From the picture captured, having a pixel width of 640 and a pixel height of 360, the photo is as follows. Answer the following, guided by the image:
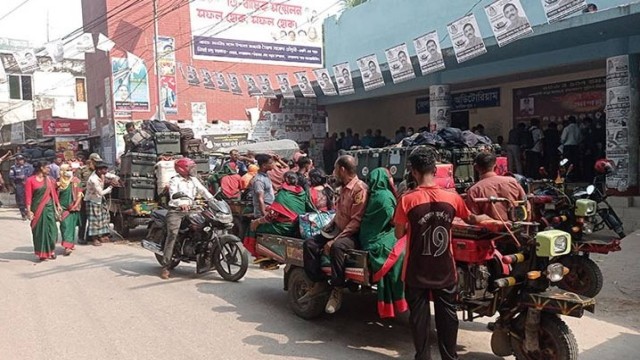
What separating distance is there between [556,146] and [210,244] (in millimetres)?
10737

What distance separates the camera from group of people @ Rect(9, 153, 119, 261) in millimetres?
9688

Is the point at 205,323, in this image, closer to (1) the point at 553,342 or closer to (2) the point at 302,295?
(2) the point at 302,295

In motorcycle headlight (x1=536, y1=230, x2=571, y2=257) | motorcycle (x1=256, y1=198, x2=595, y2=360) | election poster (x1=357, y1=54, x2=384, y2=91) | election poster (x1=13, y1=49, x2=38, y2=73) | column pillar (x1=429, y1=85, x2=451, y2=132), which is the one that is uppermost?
election poster (x1=13, y1=49, x2=38, y2=73)

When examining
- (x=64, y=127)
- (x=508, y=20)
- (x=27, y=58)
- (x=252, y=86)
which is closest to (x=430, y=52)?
(x=508, y=20)

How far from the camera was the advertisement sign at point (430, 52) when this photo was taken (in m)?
12.2

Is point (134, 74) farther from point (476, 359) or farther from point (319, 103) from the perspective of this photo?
point (476, 359)

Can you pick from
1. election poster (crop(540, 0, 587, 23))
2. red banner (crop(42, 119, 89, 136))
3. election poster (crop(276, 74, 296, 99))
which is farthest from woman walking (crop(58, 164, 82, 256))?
red banner (crop(42, 119, 89, 136))

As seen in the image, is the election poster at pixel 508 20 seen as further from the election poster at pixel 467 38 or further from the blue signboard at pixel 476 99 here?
the blue signboard at pixel 476 99

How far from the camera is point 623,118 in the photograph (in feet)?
38.0

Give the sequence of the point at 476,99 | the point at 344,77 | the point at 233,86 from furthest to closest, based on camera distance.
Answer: the point at 233,86 < the point at 476,99 < the point at 344,77

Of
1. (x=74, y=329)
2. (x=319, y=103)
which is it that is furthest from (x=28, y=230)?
(x=319, y=103)

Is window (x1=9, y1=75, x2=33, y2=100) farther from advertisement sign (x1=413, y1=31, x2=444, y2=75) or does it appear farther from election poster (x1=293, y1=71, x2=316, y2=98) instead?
advertisement sign (x1=413, y1=31, x2=444, y2=75)

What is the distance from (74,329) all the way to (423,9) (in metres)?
15.0

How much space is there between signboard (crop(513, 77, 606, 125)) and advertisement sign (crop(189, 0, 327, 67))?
33.6 feet
